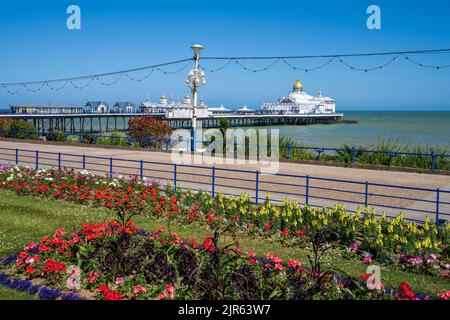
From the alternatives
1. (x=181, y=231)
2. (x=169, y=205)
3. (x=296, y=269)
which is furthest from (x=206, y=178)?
(x=296, y=269)

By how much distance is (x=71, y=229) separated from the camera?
33.1 feet

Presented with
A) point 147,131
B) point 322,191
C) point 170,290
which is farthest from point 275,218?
point 147,131

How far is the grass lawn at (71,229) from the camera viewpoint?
7562 millimetres

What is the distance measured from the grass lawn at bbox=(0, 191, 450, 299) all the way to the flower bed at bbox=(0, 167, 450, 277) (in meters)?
0.34

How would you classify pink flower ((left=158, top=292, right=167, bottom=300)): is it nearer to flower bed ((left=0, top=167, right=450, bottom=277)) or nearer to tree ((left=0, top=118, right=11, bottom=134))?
flower bed ((left=0, top=167, right=450, bottom=277))

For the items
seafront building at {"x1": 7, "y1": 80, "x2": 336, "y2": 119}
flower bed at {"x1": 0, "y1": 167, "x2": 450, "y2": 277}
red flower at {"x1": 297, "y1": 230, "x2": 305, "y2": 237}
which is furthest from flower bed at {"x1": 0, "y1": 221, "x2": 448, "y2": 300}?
seafront building at {"x1": 7, "y1": 80, "x2": 336, "y2": 119}

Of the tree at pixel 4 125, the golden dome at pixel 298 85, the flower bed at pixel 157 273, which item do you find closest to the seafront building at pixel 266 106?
the golden dome at pixel 298 85

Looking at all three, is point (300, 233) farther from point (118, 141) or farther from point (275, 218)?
point (118, 141)

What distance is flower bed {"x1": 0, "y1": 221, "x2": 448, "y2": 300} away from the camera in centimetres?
626

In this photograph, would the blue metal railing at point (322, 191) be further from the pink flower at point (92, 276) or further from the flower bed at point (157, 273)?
the pink flower at point (92, 276)

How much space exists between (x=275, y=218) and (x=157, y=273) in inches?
155
